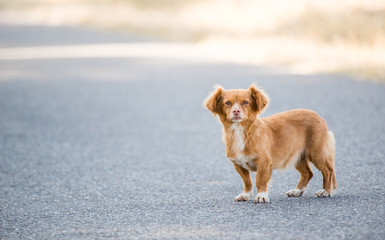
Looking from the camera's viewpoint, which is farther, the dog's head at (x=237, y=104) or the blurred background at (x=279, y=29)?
the blurred background at (x=279, y=29)

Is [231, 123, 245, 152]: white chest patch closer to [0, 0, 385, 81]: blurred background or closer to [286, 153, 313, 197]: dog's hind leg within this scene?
[286, 153, 313, 197]: dog's hind leg

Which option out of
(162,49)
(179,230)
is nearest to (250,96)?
(179,230)

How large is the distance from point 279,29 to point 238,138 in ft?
49.4

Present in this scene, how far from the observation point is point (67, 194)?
5.02 m

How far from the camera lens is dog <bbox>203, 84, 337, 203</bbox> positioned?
14.0ft

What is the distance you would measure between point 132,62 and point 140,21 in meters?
13.4

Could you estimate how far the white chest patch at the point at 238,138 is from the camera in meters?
4.28

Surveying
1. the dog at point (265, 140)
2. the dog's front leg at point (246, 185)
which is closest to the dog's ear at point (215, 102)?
the dog at point (265, 140)

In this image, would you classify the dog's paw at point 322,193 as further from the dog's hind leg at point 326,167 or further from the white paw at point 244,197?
the white paw at point 244,197

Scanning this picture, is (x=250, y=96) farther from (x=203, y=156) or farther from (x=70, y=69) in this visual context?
(x=70, y=69)

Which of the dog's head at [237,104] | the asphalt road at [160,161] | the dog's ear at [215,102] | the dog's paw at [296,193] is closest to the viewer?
the asphalt road at [160,161]

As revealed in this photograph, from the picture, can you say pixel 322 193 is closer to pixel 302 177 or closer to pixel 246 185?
pixel 302 177

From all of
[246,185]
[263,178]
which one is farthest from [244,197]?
[263,178]

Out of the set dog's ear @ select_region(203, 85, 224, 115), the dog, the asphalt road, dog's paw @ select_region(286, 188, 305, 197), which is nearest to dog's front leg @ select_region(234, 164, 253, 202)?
the dog
